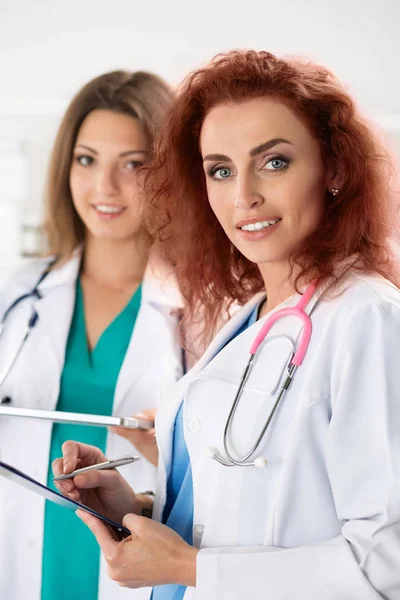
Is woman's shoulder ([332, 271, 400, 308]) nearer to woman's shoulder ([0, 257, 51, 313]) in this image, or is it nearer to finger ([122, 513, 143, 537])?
finger ([122, 513, 143, 537])

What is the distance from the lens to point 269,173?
109 centimetres

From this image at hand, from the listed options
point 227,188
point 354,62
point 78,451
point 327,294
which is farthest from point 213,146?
point 354,62

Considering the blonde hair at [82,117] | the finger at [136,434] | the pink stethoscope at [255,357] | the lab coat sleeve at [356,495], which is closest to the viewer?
the lab coat sleeve at [356,495]

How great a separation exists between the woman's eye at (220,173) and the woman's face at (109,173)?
54cm

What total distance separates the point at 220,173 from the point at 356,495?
0.55 m

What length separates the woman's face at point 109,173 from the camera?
1.71m

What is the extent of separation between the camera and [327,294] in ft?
3.41

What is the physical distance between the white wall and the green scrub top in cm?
127

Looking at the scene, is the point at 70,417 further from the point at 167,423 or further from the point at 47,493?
the point at 47,493

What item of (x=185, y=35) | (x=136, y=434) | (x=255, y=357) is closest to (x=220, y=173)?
(x=255, y=357)

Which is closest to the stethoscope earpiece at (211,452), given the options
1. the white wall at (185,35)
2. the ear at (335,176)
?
the ear at (335,176)

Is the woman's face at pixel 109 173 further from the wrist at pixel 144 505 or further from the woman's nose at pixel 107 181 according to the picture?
the wrist at pixel 144 505

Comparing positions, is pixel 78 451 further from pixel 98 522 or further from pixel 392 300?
pixel 392 300

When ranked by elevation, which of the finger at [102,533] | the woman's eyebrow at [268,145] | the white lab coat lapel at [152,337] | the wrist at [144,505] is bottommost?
the wrist at [144,505]
